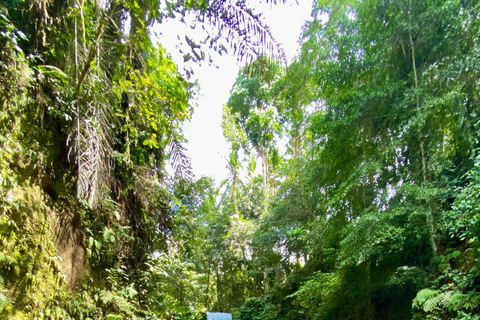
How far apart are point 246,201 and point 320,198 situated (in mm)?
4913

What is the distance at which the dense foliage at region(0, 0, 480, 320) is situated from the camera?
1.92 meters

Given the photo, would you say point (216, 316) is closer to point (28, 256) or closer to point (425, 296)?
point (425, 296)

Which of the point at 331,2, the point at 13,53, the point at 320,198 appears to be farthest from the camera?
the point at 320,198

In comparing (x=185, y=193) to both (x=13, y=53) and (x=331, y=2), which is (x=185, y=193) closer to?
(x=13, y=53)

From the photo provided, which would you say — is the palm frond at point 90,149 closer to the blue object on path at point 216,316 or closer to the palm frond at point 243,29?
the palm frond at point 243,29

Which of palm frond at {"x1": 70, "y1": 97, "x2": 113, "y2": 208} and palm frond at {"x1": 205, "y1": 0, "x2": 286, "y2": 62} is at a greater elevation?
palm frond at {"x1": 205, "y1": 0, "x2": 286, "y2": 62}

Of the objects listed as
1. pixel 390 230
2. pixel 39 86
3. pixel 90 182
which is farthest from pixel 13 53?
pixel 390 230

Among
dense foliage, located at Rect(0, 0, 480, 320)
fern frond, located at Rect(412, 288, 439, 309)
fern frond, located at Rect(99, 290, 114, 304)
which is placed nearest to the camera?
dense foliage, located at Rect(0, 0, 480, 320)

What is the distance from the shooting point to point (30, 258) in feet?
6.31

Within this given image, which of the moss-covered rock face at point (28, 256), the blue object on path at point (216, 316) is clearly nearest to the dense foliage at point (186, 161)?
the moss-covered rock face at point (28, 256)

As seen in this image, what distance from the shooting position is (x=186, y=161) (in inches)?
113

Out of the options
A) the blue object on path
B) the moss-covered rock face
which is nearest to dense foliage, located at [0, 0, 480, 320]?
the moss-covered rock face

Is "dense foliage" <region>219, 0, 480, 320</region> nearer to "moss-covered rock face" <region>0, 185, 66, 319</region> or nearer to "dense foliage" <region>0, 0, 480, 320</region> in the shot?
"dense foliage" <region>0, 0, 480, 320</region>

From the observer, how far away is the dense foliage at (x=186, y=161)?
75.7 inches
